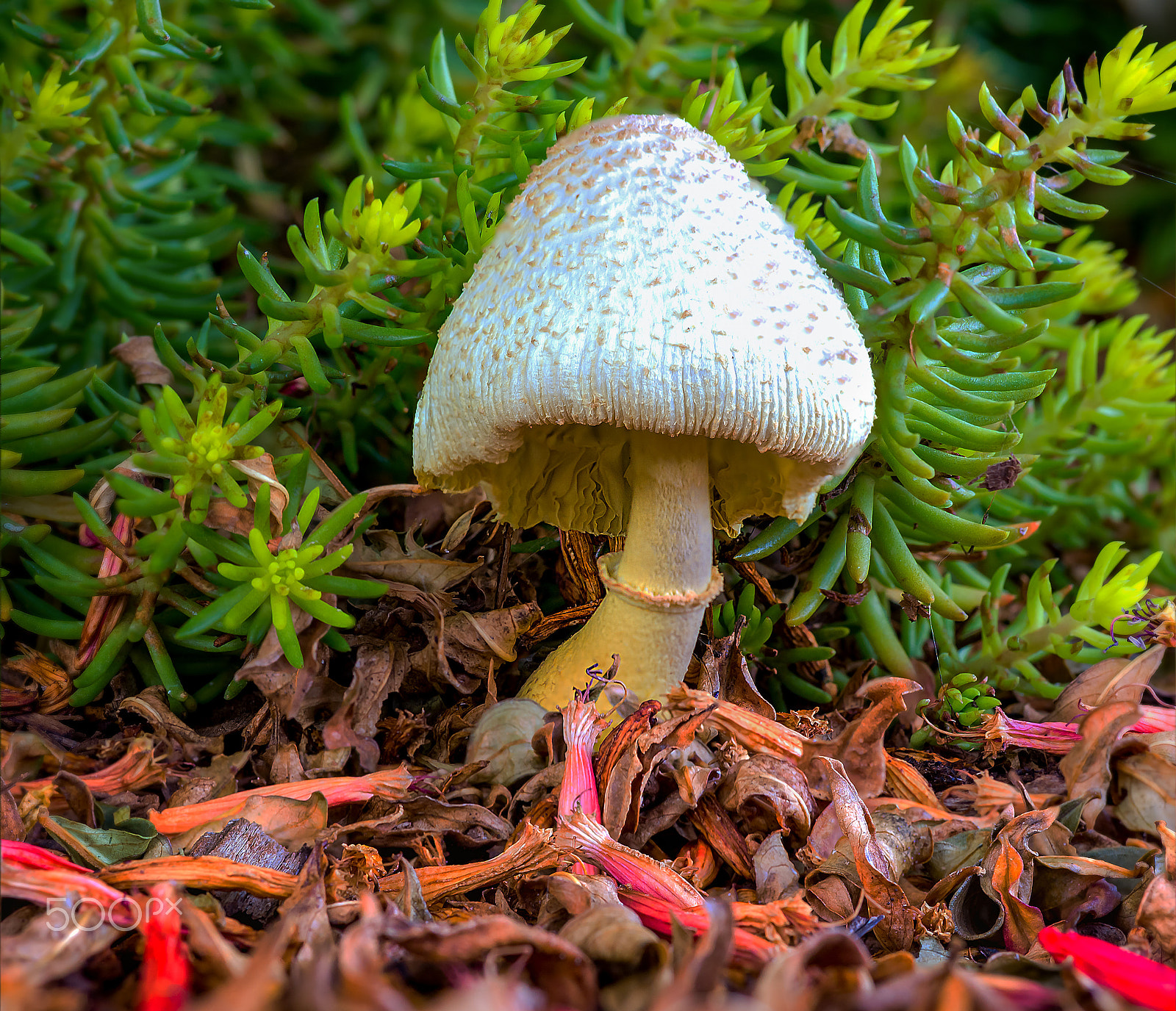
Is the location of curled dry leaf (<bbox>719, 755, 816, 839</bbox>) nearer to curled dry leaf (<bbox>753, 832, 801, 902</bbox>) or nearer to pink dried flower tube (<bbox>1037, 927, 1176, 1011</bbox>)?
curled dry leaf (<bbox>753, 832, 801, 902</bbox>)

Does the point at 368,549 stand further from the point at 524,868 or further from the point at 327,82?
the point at 327,82

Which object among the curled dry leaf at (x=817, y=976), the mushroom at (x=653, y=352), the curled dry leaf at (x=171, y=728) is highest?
the mushroom at (x=653, y=352)

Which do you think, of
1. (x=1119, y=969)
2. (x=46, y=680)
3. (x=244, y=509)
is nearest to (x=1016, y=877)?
(x=1119, y=969)

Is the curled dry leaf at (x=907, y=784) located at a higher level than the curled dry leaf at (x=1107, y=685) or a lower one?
lower

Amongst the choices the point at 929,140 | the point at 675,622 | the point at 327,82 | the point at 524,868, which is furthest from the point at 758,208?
the point at 327,82

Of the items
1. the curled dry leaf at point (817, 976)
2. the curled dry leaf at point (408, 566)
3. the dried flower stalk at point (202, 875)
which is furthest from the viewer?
the curled dry leaf at point (408, 566)

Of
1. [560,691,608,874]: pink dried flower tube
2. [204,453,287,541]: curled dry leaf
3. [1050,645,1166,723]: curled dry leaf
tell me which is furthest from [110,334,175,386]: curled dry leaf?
[1050,645,1166,723]: curled dry leaf

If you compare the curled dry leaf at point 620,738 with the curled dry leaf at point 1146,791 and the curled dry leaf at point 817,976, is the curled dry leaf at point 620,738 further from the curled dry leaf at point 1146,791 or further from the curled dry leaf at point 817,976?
the curled dry leaf at point 1146,791

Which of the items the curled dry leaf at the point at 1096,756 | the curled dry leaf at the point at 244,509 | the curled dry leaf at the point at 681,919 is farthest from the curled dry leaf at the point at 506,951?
the curled dry leaf at the point at 1096,756
